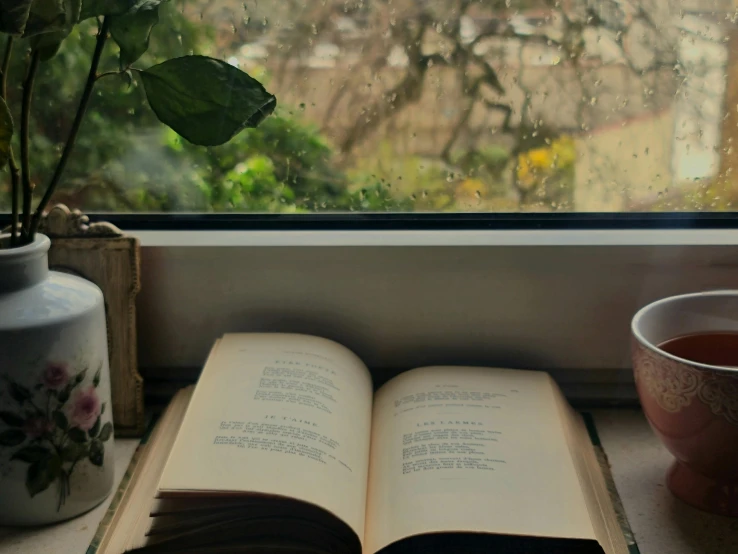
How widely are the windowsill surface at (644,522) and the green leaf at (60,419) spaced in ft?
0.27

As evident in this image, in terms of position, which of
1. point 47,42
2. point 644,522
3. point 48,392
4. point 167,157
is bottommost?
point 644,522

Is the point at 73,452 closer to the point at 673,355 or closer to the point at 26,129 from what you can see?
the point at 26,129

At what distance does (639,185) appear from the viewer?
765mm

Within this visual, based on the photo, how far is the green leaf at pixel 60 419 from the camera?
1.81ft

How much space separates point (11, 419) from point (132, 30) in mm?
275

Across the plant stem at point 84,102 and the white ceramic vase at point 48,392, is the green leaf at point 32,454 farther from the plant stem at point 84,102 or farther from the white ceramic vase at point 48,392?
the plant stem at point 84,102

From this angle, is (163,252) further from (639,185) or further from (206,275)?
(639,185)

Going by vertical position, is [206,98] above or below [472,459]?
above

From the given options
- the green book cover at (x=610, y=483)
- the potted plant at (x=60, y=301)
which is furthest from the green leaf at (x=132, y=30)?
the green book cover at (x=610, y=483)

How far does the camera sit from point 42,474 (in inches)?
22.2

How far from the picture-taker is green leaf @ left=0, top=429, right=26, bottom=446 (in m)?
0.55

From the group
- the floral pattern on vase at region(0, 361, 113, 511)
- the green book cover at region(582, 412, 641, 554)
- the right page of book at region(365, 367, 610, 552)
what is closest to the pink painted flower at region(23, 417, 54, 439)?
the floral pattern on vase at region(0, 361, 113, 511)

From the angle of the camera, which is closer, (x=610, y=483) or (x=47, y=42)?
(x=47, y=42)

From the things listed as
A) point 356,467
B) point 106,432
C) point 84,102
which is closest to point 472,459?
point 356,467
